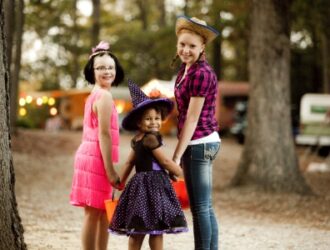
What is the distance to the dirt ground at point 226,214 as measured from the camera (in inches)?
256

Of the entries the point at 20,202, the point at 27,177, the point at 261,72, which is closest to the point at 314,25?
the point at 261,72

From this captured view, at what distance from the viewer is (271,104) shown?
1076 centimetres

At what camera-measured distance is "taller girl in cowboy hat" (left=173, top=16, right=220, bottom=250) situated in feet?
14.8

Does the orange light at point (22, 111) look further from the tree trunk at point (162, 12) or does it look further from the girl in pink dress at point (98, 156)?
the girl in pink dress at point (98, 156)

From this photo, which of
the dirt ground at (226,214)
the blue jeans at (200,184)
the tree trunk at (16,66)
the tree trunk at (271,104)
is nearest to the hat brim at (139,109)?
the blue jeans at (200,184)

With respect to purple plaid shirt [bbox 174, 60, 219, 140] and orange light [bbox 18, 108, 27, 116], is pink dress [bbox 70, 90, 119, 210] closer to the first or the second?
purple plaid shirt [bbox 174, 60, 219, 140]

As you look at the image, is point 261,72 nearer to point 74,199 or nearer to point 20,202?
point 20,202

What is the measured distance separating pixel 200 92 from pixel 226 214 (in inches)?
188

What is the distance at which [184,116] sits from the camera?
464 centimetres

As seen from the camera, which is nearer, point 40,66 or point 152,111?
point 152,111

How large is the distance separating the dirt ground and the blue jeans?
158 centimetres

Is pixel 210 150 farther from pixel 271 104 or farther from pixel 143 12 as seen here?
pixel 143 12

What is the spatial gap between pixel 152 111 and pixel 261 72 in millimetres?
6526

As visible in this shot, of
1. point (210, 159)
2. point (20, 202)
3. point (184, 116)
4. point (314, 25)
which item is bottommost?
point (20, 202)
